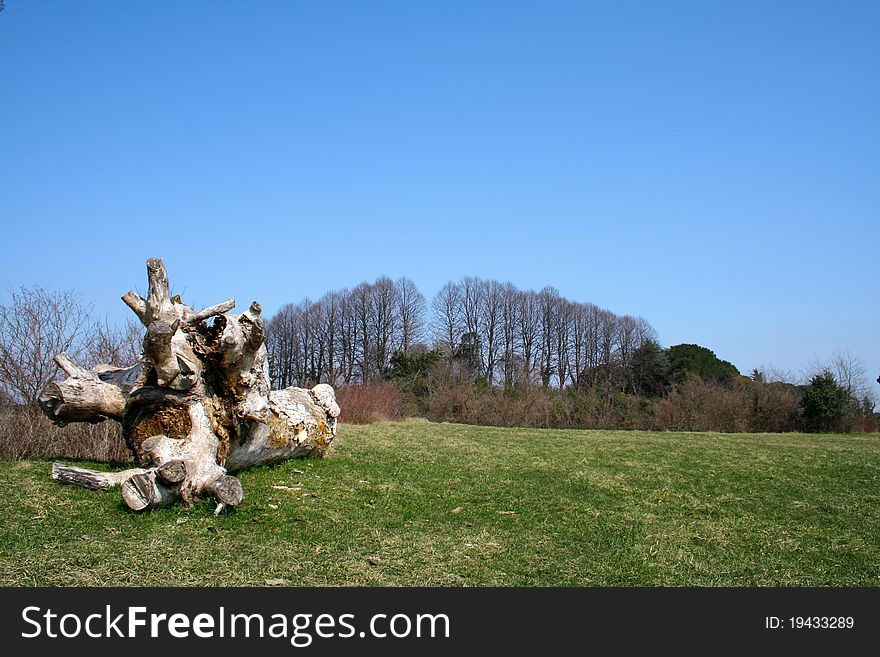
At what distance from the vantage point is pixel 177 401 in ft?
23.1

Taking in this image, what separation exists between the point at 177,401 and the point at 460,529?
318cm

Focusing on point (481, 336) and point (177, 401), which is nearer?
Answer: point (177, 401)

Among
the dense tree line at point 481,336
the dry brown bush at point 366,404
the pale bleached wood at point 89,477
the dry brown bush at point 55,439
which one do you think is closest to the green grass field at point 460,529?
the pale bleached wood at point 89,477

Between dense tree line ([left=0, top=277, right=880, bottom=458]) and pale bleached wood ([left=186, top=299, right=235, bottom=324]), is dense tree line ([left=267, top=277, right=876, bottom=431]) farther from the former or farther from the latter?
pale bleached wood ([left=186, top=299, right=235, bottom=324])

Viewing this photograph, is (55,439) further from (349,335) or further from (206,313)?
(349,335)

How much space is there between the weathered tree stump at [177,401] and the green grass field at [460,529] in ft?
0.80

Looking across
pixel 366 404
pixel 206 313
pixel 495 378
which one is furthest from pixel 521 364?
pixel 206 313

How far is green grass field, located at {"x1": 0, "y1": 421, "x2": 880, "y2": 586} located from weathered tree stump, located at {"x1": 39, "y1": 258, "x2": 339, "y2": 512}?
0.24 meters

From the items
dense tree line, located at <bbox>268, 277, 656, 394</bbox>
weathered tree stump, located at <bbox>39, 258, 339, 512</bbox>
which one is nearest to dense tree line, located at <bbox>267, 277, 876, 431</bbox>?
dense tree line, located at <bbox>268, 277, 656, 394</bbox>

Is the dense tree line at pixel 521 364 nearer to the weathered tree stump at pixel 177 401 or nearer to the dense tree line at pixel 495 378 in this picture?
the dense tree line at pixel 495 378

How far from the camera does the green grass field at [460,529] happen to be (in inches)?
188

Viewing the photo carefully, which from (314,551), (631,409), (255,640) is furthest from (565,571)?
(631,409)

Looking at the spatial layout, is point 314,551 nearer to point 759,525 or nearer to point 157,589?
point 157,589

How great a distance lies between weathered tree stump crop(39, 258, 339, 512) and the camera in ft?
20.7
